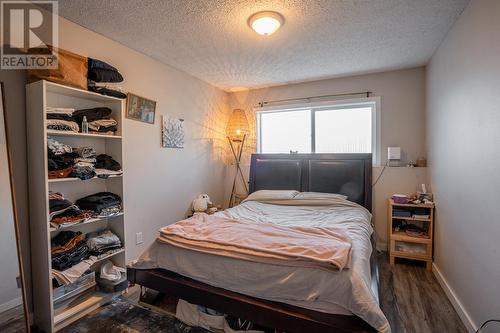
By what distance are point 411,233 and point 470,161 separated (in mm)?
1333

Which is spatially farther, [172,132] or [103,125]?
[172,132]

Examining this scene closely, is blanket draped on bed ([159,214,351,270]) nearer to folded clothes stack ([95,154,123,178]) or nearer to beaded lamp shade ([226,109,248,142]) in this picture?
folded clothes stack ([95,154,123,178])

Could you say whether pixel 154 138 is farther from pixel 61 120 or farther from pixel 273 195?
pixel 273 195

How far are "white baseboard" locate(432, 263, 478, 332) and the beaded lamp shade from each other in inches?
118

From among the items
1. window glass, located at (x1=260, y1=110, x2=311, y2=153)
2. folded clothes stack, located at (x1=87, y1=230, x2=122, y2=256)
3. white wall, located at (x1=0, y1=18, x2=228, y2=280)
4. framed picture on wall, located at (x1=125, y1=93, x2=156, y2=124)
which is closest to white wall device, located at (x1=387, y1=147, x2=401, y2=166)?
window glass, located at (x1=260, y1=110, x2=311, y2=153)

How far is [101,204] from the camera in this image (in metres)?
2.15

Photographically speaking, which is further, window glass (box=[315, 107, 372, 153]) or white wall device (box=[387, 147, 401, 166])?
window glass (box=[315, 107, 372, 153])

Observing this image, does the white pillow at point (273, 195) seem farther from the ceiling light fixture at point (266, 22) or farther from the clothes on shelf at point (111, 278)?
the ceiling light fixture at point (266, 22)

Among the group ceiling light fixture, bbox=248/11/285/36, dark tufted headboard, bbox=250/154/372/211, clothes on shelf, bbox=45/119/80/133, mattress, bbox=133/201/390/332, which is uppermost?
ceiling light fixture, bbox=248/11/285/36

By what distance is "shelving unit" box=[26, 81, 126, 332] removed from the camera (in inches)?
69.8

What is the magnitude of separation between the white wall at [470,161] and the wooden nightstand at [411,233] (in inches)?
6.0

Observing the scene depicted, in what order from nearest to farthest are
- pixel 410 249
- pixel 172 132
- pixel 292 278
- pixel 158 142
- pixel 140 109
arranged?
pixel 292 278
pixel 140 109
pixel 410 249
pixel 158 142
pixel 172 132

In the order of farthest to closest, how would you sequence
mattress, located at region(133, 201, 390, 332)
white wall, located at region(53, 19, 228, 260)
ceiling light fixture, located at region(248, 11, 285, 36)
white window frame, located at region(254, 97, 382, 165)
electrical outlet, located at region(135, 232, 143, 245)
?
white window frame, located at region(254, 97, 382, 165) → electrical outlet, located at region(135, 232, 143, 245) → white wall, located at region(53, 19, 228, 260) → ceiling light fixture, located at region(248, 11, 285, 36) → mattress, located at region(133, 201, 390, 332)

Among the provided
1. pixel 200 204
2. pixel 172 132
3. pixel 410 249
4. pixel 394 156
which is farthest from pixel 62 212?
pixel 394 156
